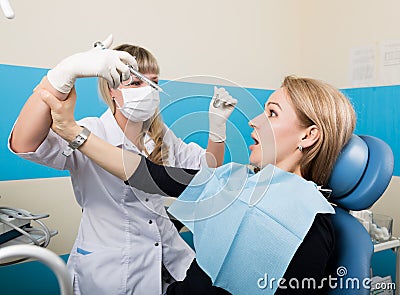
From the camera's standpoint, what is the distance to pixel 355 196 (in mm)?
1039

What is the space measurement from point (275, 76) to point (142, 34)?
0.92m

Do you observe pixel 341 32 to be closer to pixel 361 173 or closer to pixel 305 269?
pixel 361 173

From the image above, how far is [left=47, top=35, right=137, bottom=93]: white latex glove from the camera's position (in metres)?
0.95

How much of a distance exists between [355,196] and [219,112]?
1.30 feet

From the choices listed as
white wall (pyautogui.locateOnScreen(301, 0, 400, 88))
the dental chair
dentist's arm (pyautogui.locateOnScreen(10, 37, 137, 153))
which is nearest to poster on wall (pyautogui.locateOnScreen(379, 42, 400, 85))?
white wall (pyautogui.locateOnScreen(301, 0, 400, 88))

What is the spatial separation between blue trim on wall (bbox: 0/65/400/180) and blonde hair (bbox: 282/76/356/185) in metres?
0.11

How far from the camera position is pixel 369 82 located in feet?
7.38

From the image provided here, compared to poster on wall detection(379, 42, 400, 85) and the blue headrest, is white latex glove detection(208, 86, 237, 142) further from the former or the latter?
poster on wall detection(379, 42, 400, 85)

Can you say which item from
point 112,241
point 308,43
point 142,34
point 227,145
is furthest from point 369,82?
point 112,241

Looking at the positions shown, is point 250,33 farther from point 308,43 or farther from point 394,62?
point 394,62

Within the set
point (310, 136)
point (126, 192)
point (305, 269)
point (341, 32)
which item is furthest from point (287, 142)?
point (341, 32)

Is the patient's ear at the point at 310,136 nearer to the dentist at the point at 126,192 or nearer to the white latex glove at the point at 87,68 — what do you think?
→ the dentist at the point at 126,192

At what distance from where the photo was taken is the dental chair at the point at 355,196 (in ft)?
3.24

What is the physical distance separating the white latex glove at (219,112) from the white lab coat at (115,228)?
0.27ft
